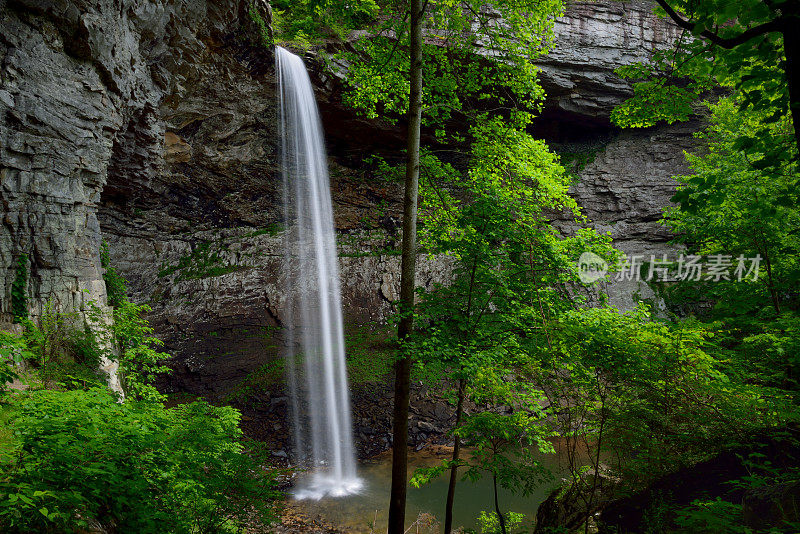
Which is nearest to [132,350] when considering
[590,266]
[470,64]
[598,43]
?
[470,64]

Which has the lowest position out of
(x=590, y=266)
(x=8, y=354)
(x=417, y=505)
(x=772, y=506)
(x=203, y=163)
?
(x=417, y=505)

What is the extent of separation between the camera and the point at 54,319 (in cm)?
704

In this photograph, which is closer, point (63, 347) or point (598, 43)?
point (63, 347)

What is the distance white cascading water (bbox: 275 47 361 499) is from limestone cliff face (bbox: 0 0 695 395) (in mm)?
497

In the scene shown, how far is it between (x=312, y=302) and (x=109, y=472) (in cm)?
1328

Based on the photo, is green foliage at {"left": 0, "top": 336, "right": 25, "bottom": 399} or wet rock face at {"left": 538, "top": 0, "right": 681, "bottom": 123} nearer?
green foliage at {"left": 0, "top": 336, "right": 25, "bottom": 399}

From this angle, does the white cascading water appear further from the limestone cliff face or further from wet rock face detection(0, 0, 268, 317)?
wet rock face detection(0, 0, 268, 317)

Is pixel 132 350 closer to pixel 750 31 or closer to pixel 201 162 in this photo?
pixel 201 162

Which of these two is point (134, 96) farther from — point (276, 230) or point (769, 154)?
point (769, 154)

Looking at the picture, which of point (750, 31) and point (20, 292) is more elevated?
point (750, 31)

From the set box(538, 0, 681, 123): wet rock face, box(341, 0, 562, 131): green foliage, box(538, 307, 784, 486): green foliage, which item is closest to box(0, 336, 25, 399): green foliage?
box(538, 307, 784, 486): green foliage

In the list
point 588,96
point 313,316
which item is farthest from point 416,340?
point 588,96

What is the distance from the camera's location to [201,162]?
14.1 meters

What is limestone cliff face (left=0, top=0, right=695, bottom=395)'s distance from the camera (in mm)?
7238
